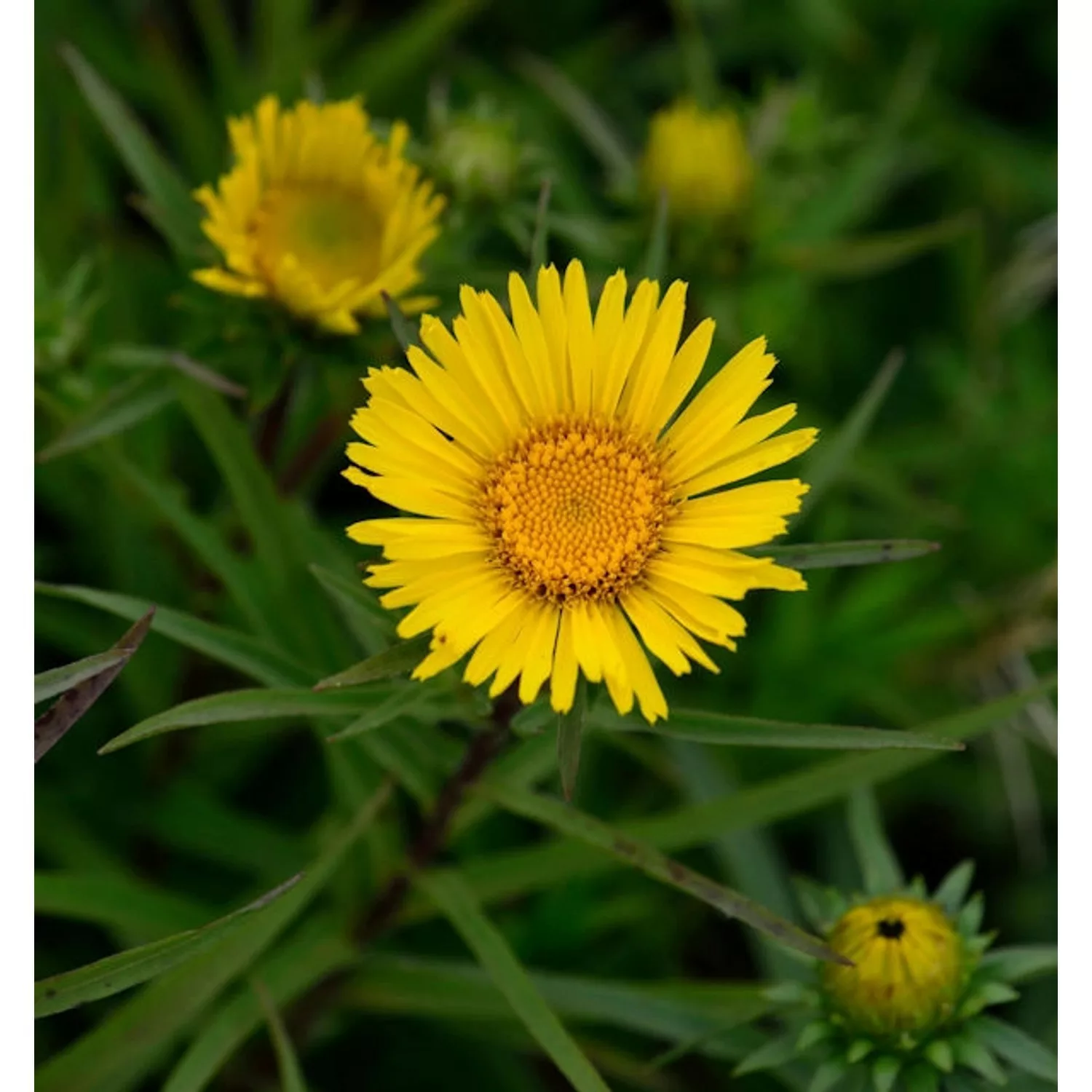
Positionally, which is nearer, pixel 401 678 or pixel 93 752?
pixel 401 678

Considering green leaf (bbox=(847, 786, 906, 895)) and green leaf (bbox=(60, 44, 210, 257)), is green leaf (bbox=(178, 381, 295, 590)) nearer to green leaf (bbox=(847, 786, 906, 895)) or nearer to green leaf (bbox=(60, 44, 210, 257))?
green leaf (bbox=(60, 44, 210, 257))

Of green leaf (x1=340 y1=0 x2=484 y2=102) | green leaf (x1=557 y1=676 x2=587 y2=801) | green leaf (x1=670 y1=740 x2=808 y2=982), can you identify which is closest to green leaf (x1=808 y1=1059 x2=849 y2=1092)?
green leaf (x1=670 y1=740 x2=808 y2=982)

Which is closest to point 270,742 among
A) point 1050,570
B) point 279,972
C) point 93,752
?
point 93,752

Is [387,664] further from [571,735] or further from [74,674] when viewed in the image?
[74,674]

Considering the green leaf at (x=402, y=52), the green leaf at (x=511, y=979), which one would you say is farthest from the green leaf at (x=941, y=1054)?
the green leaf at (x=402, y=52)

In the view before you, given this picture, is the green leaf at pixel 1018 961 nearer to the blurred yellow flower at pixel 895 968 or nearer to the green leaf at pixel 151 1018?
the blurred yellow flower at pixel 895 968

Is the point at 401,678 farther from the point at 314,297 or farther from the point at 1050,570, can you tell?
the point at 1050,570
